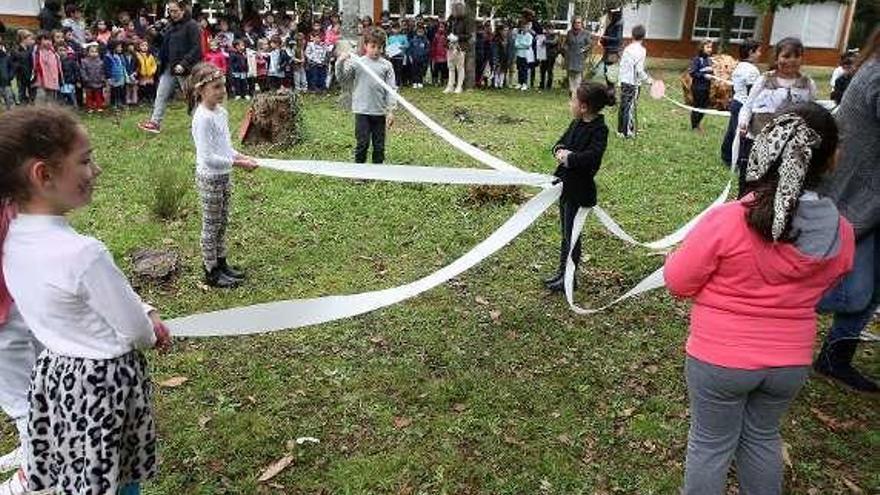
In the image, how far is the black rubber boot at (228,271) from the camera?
212 inches

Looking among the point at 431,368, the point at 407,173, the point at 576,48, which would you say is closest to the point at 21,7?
the point at 576,48

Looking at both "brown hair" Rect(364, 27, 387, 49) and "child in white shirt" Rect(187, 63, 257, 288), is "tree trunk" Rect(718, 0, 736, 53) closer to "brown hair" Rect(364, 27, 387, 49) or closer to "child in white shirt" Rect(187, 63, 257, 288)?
"brown hair" Rect(364, 27, 387, 49)

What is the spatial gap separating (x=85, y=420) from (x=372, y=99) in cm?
566

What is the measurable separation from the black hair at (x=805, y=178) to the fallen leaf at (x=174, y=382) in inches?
124

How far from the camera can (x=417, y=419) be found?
12.5 feet

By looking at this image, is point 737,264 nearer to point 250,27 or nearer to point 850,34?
point 250,27

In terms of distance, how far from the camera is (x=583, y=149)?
4.86 meters

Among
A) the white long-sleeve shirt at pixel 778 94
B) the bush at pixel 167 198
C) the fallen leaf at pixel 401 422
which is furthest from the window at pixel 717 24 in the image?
the fallen leaf at pixel 401 422

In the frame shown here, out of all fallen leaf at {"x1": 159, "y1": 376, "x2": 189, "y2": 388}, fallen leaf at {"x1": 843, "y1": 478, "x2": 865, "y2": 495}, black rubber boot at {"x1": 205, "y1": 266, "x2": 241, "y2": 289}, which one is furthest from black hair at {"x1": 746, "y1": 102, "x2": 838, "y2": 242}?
black rubber boot at {"x1": 205, "y1": 266, "x2": 241, "y2": 289}

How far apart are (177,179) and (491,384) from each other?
4.73 meters

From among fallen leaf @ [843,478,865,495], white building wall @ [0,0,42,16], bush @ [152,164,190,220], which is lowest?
fallen leaf @ [843,478,865,495]

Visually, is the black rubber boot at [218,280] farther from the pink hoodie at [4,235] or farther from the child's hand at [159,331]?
the child's hand at [159,331]

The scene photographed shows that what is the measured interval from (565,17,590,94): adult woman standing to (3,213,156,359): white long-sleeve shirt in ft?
48.4

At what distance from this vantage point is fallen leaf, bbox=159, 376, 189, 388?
13.4ft
